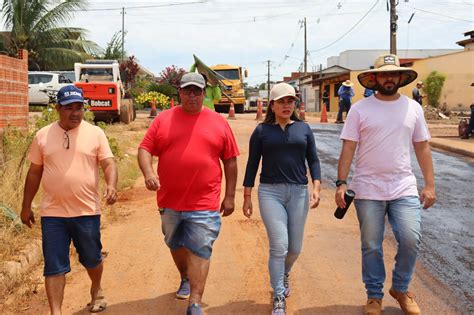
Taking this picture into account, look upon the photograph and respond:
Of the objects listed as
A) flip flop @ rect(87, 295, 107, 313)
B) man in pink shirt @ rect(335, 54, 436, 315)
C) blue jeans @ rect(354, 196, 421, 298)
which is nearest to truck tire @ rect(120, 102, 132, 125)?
flip flop @ rect(87, 295, 107, 313)

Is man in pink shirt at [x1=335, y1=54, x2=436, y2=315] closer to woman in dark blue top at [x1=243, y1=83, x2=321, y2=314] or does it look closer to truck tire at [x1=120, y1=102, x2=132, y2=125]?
woman in dark blue top at [x1=243, y1=83, x2=321, y2=314]

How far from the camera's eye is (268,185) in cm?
435

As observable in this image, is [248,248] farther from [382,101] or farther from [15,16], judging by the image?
[15,16]

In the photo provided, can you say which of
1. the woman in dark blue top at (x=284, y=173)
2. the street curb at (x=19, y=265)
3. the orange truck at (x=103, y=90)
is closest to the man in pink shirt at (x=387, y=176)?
the woman in dark blue top at (x=284, y=173)

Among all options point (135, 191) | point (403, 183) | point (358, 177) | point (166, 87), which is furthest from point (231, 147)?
point (166, 87)

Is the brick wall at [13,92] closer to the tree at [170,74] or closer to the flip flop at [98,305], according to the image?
the flip flop at [98,305]

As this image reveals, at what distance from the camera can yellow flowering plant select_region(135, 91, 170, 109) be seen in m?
33.6

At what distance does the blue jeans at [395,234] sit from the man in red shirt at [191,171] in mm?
1137

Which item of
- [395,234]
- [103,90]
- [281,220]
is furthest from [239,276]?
[103,90]

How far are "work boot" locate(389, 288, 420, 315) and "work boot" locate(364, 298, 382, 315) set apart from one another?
149mm

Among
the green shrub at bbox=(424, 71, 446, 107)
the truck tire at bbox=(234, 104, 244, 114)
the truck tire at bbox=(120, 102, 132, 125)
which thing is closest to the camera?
the truck tire at bbox=(120, 102, 132, 125)

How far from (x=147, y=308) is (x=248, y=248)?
1727 mm

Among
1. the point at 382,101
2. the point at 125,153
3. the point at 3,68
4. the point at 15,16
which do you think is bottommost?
the point at 125,153

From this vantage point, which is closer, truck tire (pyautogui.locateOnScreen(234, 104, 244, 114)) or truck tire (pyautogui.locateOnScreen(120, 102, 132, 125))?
truck tire (pyautogui.locateOnScreen(120, 102, 132, 125))
